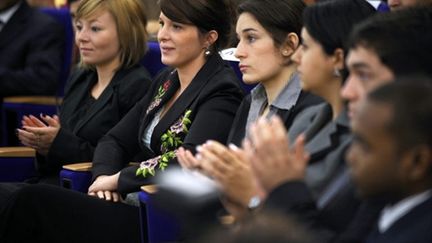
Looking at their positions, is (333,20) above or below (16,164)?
above

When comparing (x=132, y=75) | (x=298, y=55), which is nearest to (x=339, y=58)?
(x=298, y=55)

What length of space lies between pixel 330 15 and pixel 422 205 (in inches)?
32.1

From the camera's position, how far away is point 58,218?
3805 millimetres

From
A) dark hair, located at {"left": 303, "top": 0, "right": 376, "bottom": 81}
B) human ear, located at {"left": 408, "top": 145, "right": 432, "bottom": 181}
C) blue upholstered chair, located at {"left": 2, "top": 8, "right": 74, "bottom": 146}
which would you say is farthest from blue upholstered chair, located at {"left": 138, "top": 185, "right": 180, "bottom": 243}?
blue upholstered chair, located at {"left": 2, "top": 8, "right": 74, "bottom": 146}

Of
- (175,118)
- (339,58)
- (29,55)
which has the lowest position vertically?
(29,55)

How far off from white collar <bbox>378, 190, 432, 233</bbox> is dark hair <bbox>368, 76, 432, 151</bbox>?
0.45ft

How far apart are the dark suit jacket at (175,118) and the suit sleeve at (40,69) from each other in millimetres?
1447

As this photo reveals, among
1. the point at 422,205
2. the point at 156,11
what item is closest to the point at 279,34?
the point at 422,205

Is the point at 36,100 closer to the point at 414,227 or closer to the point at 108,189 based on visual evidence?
the point at 108,189

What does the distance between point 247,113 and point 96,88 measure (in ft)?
4.02

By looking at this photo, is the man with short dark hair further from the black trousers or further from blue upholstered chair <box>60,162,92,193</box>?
blue upholstered chair <box>60,162,92,193</box>

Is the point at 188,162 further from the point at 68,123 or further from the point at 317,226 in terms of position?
the point at 68,123

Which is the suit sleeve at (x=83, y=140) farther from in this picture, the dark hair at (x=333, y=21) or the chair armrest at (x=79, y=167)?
the dark hair at (x=333, y=21)

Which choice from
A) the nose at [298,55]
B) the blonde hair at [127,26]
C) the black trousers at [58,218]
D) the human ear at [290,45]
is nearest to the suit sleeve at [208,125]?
the black trousers at [58,218]
